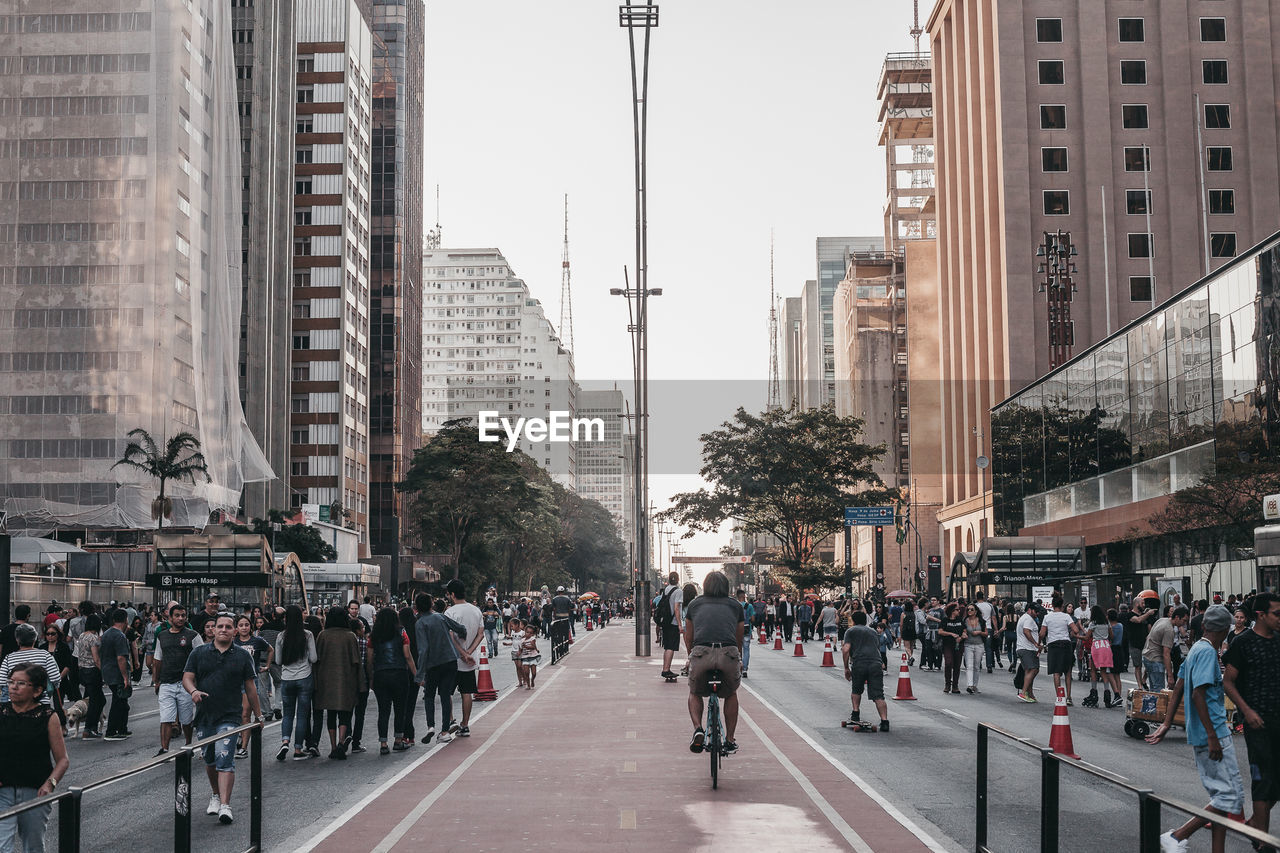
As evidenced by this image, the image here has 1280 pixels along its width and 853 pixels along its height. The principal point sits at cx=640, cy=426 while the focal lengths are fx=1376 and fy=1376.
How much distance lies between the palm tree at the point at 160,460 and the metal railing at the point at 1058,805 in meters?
47.3

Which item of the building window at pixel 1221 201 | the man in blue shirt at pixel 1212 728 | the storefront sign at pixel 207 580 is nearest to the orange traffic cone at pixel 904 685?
the man in blue shirt at pixel 1212 728

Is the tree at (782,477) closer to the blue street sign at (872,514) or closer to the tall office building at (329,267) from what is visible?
the blue street sign at (872,514)

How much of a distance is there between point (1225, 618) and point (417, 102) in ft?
422

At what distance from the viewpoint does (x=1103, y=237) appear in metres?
72.4

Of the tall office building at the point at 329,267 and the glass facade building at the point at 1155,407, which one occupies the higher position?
the tall office building at the point at 329,267

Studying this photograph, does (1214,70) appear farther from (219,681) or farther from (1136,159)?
(219,681)

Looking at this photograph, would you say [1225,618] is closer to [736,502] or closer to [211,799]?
[211,799]

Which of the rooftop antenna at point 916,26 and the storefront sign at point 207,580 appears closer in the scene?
the storefront sign at point 207,580

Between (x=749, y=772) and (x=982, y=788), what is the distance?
5180 millimetres

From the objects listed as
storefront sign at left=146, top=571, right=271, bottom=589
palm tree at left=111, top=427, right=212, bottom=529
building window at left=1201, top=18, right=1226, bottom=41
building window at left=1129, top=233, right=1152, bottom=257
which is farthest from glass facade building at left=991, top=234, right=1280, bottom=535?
palm tree at left=111, top=427, right=212, bottom=529

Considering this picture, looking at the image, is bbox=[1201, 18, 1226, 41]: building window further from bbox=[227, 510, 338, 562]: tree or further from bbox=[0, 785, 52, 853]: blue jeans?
bbox=[0, 785, 52, 853]: blue jeans

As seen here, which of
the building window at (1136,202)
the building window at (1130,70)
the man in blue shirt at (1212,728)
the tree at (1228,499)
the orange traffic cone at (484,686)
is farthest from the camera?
the building window at (1130,70)

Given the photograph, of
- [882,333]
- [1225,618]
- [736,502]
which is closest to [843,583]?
[736,502]

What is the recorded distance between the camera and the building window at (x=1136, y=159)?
73.6 metres
